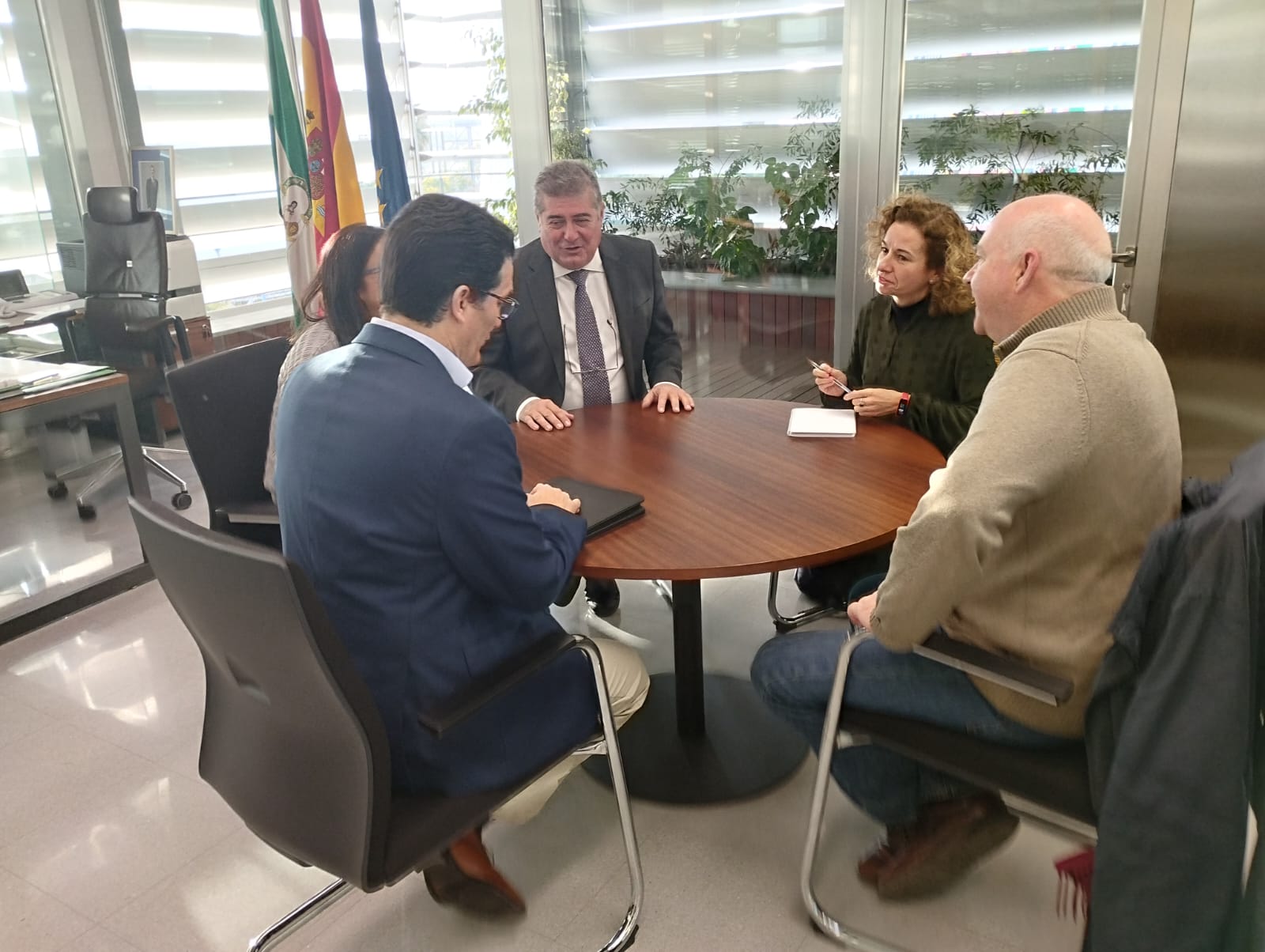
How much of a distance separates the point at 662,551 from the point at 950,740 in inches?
23.5

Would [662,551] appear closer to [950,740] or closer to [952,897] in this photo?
[950,740]

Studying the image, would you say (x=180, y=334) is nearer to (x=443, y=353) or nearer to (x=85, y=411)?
(x=85, y=411)

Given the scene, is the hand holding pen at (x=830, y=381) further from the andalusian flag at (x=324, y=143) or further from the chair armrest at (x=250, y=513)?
the andalusian flag at (x=324, y=143)

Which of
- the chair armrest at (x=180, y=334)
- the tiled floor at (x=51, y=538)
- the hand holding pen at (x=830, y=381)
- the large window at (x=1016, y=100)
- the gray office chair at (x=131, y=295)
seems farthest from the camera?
the chair armrest at (x=180, y=334)

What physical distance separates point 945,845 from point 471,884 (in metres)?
0.96

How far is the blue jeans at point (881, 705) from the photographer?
1584 millimetres

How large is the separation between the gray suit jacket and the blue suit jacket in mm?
1267

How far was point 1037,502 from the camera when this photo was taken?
4.84 ft

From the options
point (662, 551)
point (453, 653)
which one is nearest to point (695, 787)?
point (662, 551)

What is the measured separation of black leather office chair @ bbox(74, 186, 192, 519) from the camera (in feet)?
15.0

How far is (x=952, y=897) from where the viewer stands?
1.91m

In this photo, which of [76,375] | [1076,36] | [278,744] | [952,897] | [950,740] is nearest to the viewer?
[278,744]

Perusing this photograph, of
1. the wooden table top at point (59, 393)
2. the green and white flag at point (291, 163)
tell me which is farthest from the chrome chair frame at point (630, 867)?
the green and white flag at point (291, 163)

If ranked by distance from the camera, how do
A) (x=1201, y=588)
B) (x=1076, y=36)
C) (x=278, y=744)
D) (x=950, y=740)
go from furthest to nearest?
(x=1076, y=36)
(x=950, y=740)
(x=278, y=744)
(x=1201, y=588)
